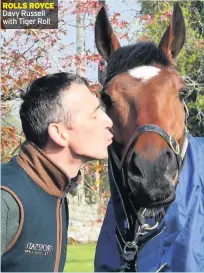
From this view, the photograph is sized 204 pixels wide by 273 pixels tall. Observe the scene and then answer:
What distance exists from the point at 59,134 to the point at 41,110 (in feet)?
0.28

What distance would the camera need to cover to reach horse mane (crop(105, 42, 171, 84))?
274cm

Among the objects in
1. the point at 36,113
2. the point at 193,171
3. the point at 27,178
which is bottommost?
the point at 193,171

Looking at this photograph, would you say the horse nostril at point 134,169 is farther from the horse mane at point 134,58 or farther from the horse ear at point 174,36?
the horse ear at point 174,36

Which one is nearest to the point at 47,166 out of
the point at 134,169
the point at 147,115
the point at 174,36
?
the point at 134,169

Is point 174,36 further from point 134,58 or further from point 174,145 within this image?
point 174,145

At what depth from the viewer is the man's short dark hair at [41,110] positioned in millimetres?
1582

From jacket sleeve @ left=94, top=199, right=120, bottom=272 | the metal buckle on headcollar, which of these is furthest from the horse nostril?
jacket sleeve @ left=94, top=199, right=120, bottom=272

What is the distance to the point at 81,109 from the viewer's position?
1.62m

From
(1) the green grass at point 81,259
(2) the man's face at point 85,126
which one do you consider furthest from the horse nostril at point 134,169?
(1) the green grass at point 81,259

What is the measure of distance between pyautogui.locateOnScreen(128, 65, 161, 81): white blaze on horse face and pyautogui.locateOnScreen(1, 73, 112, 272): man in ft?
3.25

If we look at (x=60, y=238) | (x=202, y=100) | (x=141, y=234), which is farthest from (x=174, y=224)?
(x=202, y=100)

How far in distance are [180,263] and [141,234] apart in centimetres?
21

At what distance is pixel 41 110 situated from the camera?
1.58m

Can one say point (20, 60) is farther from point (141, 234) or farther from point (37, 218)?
point (37, 218)
